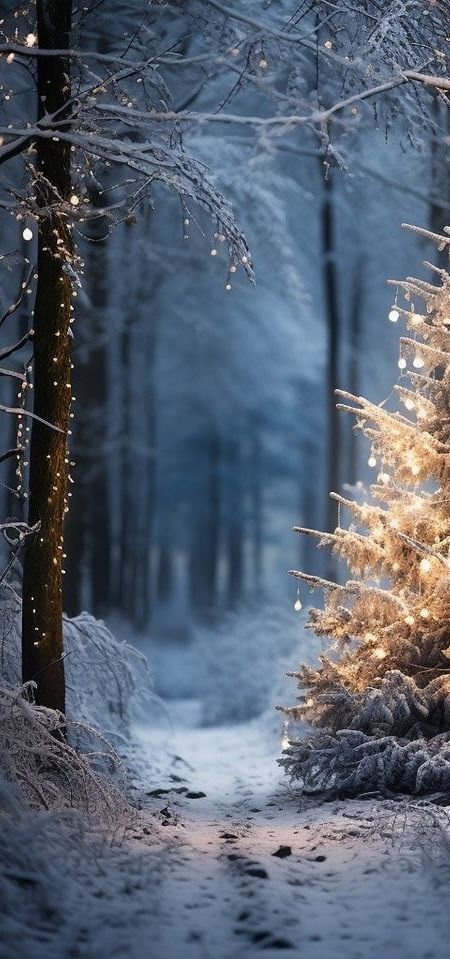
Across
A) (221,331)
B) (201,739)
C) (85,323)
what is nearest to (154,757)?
(201,739)

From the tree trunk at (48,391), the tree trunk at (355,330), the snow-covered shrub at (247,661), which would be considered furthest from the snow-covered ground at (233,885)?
the tree trunk at (355,330)

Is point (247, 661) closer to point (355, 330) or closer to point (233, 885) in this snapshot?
point (355, 330)

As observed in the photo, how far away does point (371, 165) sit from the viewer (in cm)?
1516

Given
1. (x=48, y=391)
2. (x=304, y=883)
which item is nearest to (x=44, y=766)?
(x=304, y=883)

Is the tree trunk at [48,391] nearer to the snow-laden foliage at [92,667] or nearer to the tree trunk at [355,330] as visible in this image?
the snow-laden foliage at [92,667]

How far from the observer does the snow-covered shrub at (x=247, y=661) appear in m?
15.2

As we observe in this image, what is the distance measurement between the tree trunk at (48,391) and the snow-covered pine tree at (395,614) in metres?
2.14

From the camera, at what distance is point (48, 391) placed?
7680mm

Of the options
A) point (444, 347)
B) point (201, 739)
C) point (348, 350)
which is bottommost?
point (201, 739)

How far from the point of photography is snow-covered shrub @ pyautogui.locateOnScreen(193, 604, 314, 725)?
1524 cm

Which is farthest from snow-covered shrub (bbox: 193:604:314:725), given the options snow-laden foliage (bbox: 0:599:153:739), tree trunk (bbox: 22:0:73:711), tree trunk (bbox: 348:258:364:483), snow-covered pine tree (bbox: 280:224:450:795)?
tree trunk (bbox: 22:0:73:711)

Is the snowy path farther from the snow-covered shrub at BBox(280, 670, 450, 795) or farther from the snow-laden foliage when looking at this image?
the snow-laden foliage

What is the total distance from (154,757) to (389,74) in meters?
7.35

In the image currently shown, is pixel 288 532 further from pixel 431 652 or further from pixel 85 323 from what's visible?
pixel 431 652
